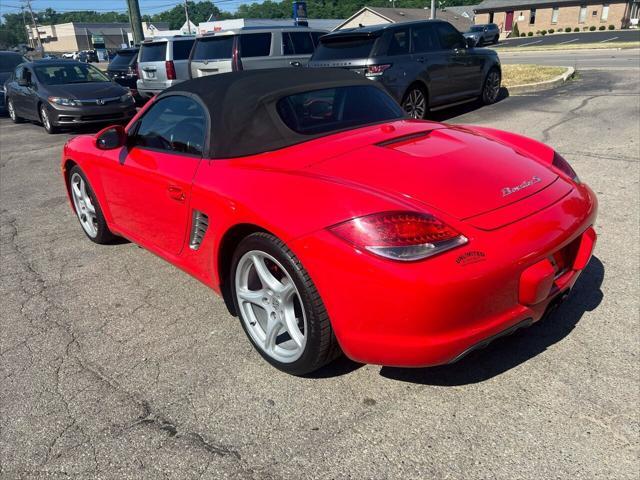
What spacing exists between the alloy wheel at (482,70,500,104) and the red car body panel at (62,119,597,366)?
8.01m

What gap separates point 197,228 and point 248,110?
76cm

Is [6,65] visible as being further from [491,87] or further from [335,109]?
[335,109]

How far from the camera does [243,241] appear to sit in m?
2.62

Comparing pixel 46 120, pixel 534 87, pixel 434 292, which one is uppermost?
pixel 434 292

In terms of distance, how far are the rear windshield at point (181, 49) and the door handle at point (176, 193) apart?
34.6 ft

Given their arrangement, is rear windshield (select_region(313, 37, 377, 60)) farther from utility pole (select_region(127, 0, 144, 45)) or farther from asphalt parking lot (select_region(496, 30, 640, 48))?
asphalt parking lot (select_region(496, 30, 640, 48))

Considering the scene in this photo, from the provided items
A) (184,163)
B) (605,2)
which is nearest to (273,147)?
(184,163)

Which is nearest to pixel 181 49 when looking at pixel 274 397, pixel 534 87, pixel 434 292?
pixel 534 87

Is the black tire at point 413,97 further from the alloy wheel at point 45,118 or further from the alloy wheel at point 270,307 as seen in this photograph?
→ the alloy wheel at point 45,118

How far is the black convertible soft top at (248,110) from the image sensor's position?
2922 millimetres

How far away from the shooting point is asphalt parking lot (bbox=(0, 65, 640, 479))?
214cm

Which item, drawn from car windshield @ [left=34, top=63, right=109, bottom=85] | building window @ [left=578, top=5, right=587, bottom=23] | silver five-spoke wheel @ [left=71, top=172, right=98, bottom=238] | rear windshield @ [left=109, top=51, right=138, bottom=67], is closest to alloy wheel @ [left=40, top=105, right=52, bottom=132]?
car windshield @ [left=34, top=63, right=109, bottom=85]

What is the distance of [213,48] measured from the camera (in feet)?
37.1

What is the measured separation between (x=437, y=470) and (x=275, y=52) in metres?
10.9
